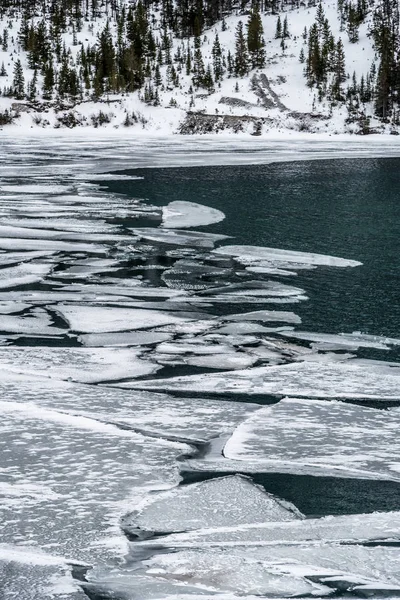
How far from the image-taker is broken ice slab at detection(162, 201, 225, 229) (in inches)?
407

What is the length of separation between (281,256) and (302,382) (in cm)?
387

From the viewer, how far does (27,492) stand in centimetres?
293

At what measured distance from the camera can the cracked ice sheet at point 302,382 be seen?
4.17 m

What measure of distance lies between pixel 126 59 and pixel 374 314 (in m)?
44.4

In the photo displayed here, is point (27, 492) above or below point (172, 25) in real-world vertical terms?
below

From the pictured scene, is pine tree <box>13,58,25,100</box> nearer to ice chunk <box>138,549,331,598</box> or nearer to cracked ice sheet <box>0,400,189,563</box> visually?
cracked ice sheet <box>0,400,189,563</box>

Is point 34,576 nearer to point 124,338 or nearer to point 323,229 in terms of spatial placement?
point 124,338

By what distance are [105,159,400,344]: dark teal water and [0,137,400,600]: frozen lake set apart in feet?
0.18

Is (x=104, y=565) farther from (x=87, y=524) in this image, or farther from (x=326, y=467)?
(x=326, y=467)

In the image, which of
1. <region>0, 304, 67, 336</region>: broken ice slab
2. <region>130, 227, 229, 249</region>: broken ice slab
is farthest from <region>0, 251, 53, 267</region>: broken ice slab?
<region>0, 304, 67, 336</region>: broken ice slab

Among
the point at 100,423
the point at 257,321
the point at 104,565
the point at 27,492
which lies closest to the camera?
the point at 104,565

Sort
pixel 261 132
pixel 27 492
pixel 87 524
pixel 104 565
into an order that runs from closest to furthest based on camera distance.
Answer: pixel 104 565 → pixel 87 524 → pixel 27 492 → pixel 261 132

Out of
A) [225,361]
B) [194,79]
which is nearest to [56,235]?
[225,361]

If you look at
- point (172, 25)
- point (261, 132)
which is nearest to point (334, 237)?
point (261, 132)
